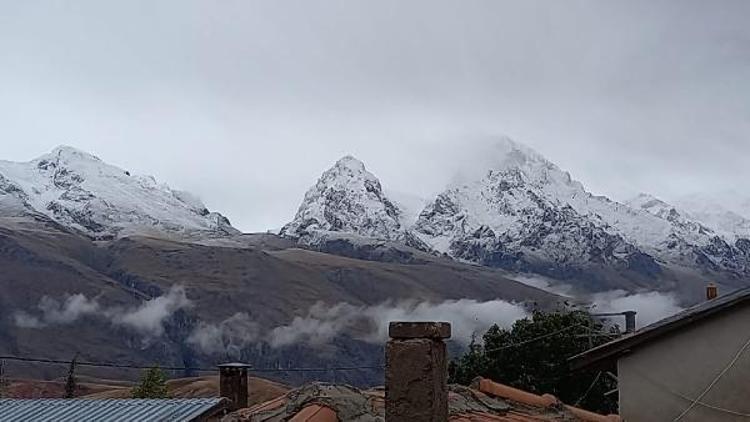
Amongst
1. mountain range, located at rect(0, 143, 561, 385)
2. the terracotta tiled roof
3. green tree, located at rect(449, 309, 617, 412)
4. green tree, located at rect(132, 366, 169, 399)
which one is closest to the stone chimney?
the terracotta tiled roof

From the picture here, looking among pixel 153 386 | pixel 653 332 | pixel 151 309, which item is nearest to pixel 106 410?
pixel 653 332

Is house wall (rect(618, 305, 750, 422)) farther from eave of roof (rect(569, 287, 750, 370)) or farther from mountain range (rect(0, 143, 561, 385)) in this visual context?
mountain range (rect(0, 143, 561, 385))

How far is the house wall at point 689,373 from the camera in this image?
1475 centimetres

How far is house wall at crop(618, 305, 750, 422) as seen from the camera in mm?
14750

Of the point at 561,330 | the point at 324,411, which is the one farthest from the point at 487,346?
the point at 324,411

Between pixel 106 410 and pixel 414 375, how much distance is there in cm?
938

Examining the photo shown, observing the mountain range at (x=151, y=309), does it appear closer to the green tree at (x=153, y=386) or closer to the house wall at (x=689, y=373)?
the green tree at (x=153, y=386)

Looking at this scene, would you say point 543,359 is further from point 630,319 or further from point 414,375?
point 414,375

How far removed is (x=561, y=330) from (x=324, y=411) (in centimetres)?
2130

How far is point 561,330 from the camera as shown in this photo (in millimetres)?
33531

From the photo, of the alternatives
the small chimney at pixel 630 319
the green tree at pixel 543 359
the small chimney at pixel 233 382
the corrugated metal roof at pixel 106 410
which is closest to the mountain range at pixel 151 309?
the green tree at pixel 543 359

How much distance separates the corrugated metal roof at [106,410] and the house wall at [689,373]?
6.74 m

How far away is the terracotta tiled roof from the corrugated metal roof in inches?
39.7

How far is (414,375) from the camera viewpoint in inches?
336
